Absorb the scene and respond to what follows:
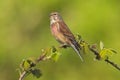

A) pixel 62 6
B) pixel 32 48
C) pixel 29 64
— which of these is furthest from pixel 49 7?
pixel 29 64

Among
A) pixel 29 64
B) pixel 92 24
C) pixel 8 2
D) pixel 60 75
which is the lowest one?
pixel 29 64

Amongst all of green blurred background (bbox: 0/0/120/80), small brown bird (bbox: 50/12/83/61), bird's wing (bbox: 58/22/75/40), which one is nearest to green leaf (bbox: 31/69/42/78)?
small brown bird (bbox: 50/12/83/61)

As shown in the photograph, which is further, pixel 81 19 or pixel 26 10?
→ pixel 26 10

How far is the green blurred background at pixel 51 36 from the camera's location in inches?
278

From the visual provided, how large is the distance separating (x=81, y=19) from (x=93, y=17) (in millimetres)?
164

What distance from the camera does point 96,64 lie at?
7270 mm

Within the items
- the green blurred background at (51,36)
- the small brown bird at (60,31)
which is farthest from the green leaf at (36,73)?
the green blurred background at (51,36)

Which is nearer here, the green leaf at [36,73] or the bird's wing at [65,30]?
the green leaf at [36,73]

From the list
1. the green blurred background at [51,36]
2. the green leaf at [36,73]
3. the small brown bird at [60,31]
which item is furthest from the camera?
the green blurred background at [51,36]

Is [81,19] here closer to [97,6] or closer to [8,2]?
[97,6]

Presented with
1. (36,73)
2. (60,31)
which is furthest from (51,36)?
(36,73)

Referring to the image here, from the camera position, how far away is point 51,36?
7.12 m

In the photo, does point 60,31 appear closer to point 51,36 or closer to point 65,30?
point 65,30

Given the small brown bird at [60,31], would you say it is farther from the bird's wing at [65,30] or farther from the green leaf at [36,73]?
the green leaf at [36,73]
